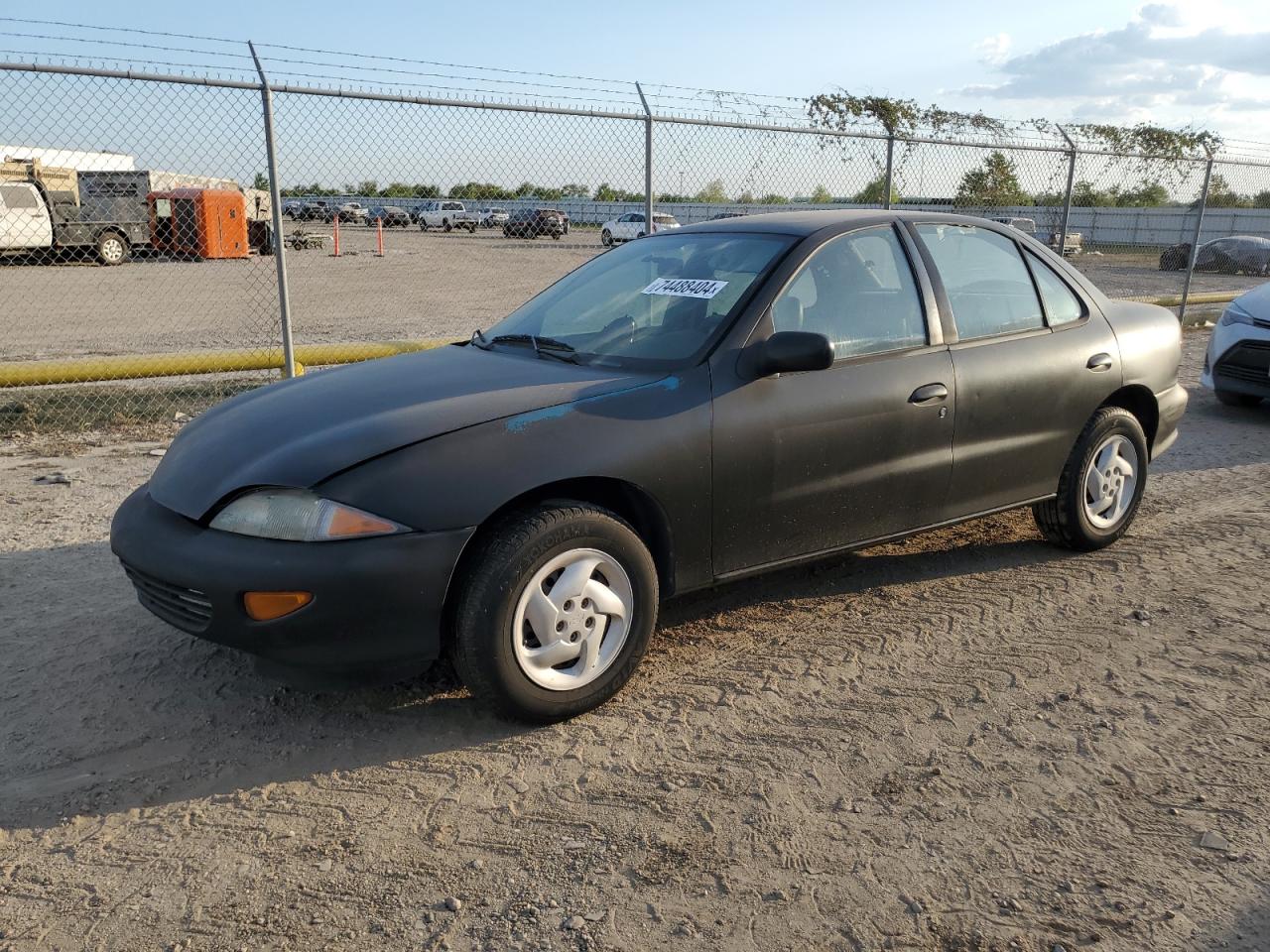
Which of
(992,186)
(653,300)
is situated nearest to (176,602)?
(653,300)

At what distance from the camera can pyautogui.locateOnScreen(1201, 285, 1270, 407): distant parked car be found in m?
8.05

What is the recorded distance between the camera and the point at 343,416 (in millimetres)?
3352

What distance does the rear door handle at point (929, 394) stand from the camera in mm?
4043

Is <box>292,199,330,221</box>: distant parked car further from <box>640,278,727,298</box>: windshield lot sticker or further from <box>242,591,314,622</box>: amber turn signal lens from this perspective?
<box>242,591,314,622</box>: amber turn signal lens

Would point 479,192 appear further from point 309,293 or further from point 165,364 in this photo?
point 309,293

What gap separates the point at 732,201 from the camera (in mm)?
10062

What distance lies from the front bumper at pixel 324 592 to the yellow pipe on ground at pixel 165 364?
417cm

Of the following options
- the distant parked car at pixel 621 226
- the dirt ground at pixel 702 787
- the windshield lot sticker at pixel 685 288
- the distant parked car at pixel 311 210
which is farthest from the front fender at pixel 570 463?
the distant parked car at pixel 621 226

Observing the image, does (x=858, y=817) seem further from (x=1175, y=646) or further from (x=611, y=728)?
(x=1175, y=646)

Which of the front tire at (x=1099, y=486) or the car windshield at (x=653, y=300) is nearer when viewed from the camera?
the car windshield at (x=653, y=300)

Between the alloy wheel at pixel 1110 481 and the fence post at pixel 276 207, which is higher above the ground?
the fence post at pixel 276 207

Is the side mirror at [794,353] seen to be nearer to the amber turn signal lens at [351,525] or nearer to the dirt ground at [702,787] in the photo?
the dirt ground at [702,787]

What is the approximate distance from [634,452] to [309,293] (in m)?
17.4

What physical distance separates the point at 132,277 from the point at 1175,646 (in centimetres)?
2320
